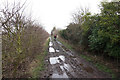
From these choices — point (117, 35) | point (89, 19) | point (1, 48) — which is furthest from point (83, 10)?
point (1, 48)

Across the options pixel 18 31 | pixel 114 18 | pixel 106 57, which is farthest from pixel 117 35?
pixel 18 31

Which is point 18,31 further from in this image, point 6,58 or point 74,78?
point 74,78

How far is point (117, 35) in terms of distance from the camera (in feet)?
12.6

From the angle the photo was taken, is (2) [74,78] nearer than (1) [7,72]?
No

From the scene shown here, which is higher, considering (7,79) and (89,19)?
(89,19)

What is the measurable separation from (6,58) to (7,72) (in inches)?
21.1

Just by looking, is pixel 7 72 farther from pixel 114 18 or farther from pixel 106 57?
pixel 106 57

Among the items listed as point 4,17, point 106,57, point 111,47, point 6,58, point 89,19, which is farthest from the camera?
point 89,19

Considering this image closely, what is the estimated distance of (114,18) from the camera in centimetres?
377

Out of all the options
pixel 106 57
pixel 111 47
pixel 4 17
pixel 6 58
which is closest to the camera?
pixel 6 58

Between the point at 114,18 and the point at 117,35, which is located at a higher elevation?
the point at 114,18

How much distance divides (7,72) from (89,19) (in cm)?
749

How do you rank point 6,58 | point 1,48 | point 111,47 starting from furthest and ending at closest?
point 111,47 < point 6,58 < point 1,48

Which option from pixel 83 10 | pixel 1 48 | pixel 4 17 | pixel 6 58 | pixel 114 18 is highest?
pixel 83 10
